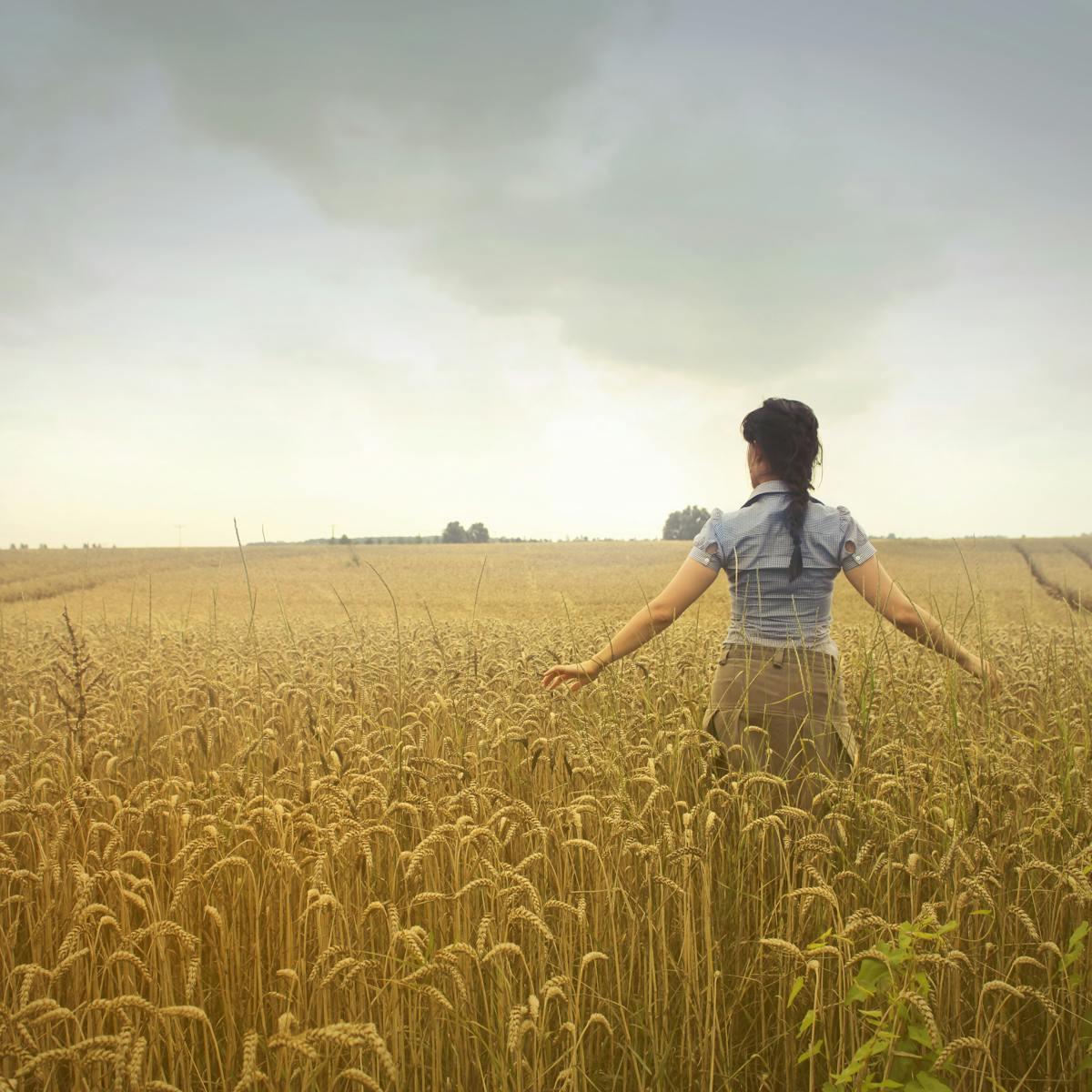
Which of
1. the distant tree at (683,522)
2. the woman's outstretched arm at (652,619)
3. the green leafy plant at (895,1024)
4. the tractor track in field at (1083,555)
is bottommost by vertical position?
A: the green leafy plant at (895,1024)

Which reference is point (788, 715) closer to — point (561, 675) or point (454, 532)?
point (561, 675)

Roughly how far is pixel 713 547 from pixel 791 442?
0.57 m

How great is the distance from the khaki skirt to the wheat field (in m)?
0.12

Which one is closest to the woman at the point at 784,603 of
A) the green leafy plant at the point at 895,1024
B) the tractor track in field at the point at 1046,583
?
the green leafy plant at the point at 895,1024

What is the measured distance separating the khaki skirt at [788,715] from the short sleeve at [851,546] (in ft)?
1.38

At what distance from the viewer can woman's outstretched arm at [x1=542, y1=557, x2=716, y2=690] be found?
11.8 feet

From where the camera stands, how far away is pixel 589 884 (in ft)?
10.5

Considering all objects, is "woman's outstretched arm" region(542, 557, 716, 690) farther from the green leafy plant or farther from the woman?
the green leafy plant

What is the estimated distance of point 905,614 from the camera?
3.59 meters

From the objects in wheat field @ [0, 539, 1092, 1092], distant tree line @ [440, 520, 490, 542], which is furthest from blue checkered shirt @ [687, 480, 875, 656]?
distant tree line @ [440, 520, 490, 542]

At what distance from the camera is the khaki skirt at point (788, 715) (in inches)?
133

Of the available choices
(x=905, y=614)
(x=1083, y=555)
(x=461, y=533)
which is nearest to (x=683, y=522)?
(x=461, y=533)

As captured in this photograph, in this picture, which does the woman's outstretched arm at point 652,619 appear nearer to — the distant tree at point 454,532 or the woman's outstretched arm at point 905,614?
the woman's outstretched arm at point 905,614

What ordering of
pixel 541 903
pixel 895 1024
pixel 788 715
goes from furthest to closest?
pixel 788 715 → pixel 541 903 → pixel 895 1024
